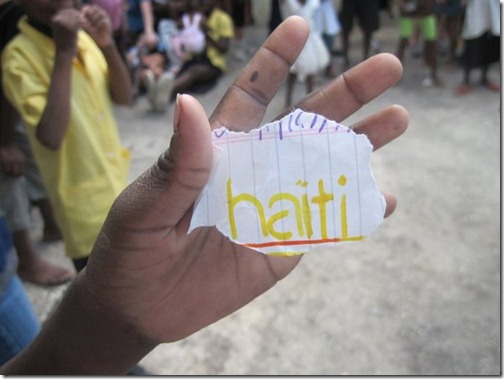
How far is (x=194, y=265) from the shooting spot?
82cm

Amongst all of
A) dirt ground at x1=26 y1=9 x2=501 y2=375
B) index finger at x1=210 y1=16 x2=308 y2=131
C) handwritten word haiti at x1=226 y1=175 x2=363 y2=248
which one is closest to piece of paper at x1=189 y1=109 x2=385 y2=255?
handwritten word haiti at x1=226 y1=175 x2=363 y2=248

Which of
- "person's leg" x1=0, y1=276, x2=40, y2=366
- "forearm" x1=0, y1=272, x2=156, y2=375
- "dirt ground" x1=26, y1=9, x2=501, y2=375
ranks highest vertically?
"forearm" x1=0, y1=272, x2=156, y2=375

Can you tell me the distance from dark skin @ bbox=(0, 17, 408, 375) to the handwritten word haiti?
0.25ft

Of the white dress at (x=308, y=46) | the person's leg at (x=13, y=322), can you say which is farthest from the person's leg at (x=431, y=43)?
the person's leg at (x=13, y=322)

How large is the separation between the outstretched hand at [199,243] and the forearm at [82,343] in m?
0.02

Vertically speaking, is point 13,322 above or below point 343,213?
below

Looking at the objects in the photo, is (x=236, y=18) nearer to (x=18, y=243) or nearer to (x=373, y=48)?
(x=373, y=48)

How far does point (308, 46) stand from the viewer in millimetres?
3535

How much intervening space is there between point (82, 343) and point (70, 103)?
818 mm

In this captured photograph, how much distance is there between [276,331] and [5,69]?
1246 mm

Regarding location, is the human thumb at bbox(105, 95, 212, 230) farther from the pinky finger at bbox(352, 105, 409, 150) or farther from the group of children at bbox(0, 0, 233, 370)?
the group of children at bbox(0, 0, 233, 370)

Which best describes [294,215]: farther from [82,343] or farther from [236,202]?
[82,343]

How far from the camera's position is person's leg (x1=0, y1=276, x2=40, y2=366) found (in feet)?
3.89

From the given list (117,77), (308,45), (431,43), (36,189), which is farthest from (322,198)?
(431,43)
